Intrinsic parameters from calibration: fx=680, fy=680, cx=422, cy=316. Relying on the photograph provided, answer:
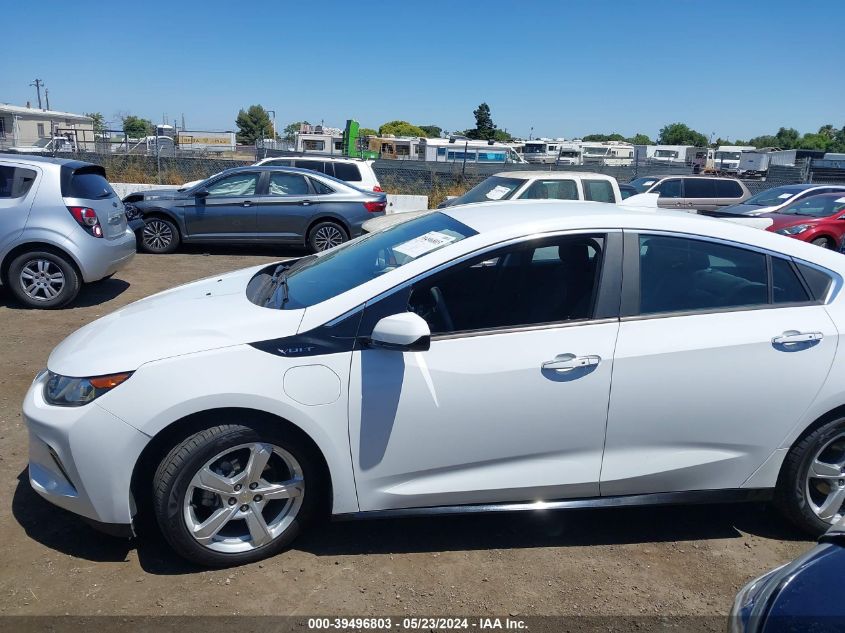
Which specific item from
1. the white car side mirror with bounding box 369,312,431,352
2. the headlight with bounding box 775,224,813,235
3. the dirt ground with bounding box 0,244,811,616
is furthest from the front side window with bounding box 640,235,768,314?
the headlight with bounding box 775,224,813,235

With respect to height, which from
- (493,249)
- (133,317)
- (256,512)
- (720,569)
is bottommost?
(720,569)

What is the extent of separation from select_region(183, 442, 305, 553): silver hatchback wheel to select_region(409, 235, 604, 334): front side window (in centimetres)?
95

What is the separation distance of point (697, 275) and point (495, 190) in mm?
8407

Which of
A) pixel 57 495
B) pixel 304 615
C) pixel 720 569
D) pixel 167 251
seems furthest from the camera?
pixel 167 251

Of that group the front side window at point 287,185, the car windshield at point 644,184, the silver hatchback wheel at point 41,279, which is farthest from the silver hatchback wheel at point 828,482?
the car windshield at point 644,184

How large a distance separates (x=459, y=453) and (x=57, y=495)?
5.94 feet

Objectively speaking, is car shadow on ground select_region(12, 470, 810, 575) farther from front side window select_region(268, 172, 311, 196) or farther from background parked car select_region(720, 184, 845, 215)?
background parked car select_region(720, 184, 845, 215)

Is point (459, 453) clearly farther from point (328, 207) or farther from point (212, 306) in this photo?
point (328, 207)

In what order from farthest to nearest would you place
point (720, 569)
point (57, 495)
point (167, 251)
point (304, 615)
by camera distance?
1. point (167, 251)
2. point (720, 569)
3. point (57, 495)
4. point (304, 615)

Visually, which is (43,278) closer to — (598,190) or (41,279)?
(41,279)

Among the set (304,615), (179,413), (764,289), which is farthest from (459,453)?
(764,289)

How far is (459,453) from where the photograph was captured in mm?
3070

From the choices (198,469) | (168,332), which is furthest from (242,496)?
(168,332)

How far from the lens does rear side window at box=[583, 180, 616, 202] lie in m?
11.3
